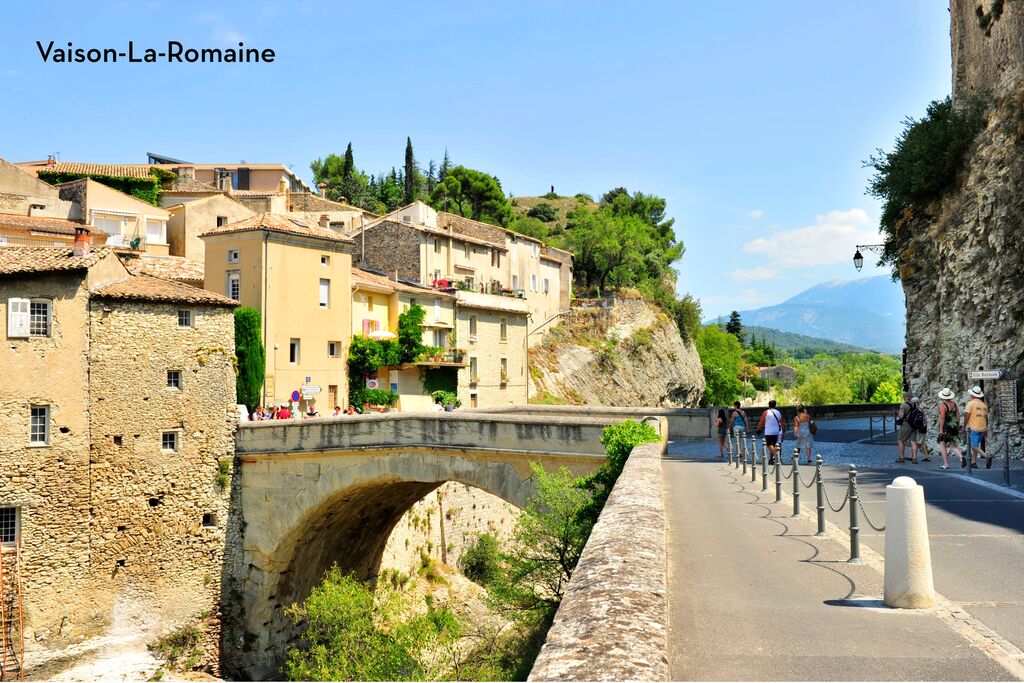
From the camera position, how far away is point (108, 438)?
2583cm

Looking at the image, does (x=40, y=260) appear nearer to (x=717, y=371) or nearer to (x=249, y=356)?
(x=249, y=356)

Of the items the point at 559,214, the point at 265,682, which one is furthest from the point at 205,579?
the point at 559,214

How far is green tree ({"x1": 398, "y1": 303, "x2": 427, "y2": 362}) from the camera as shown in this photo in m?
43.3

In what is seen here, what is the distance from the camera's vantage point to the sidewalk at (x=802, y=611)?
18.3 ft

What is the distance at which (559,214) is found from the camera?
12538 cm

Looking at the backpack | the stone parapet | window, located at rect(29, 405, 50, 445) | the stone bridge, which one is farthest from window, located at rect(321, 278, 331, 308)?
the stone parapet

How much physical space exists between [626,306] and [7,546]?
55720mm

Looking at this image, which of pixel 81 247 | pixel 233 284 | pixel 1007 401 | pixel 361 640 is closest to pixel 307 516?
Answer: pixel 361 640

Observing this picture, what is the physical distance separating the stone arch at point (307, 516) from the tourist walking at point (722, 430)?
7.50 metres

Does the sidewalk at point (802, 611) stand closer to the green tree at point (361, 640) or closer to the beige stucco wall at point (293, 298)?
the green tree at point (361, 640)

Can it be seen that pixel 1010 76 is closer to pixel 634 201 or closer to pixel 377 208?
pixel 377 208

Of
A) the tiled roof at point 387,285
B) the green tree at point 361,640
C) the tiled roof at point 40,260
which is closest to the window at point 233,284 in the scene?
the tiled roof at point 387,285

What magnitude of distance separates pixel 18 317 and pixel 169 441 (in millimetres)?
5454

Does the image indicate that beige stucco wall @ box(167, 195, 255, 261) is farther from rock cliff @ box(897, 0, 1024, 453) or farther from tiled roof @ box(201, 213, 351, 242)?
rock cliff @ box(897, 0, 1024, 453)
